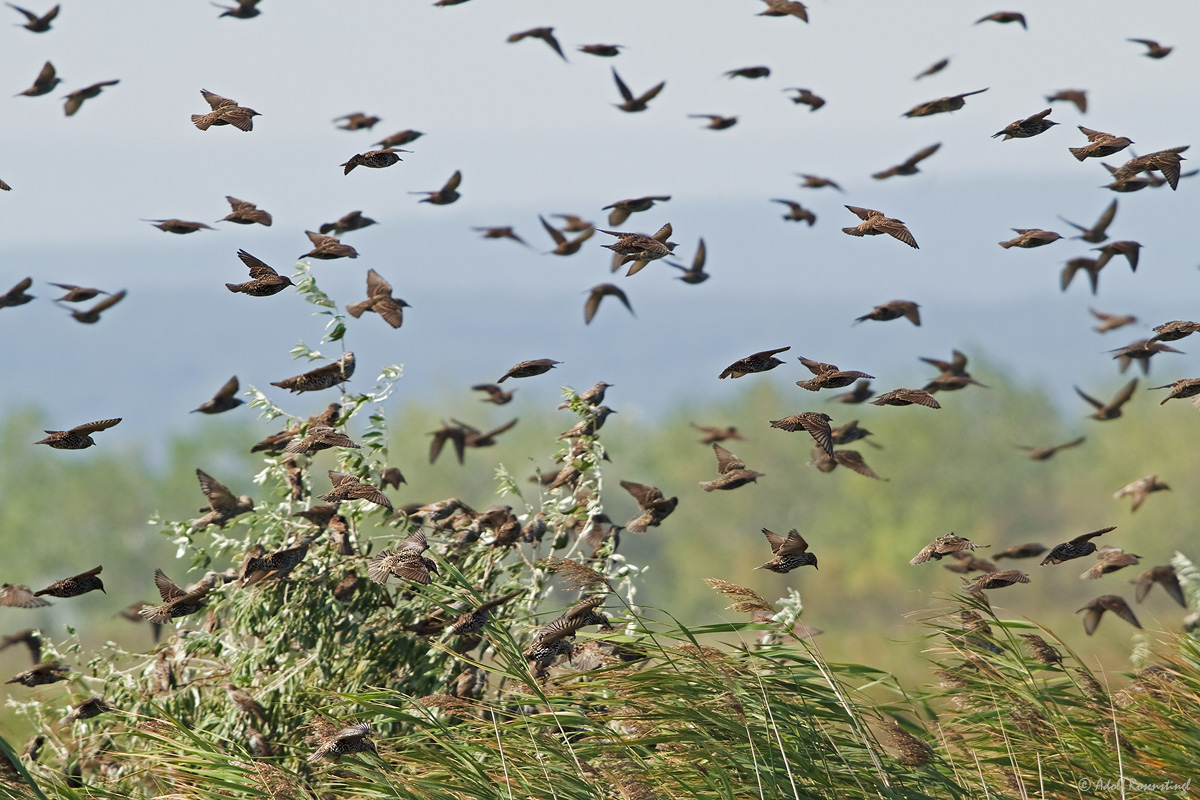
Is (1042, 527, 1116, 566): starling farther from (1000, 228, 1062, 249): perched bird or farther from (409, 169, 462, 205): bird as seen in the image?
(409, 169, 462, 205): bird

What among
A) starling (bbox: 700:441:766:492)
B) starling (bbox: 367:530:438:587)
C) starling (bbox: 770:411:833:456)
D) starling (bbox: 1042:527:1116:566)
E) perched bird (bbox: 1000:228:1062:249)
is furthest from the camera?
perched bird (bbox: 1000:228:1062:249)

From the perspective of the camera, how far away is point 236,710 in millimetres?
6395

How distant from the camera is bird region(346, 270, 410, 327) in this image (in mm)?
6344

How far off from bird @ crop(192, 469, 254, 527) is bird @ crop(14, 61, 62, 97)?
266 centimetres

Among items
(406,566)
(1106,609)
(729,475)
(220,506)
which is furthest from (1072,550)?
(220,506)

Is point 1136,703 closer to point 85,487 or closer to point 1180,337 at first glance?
point 1180,337

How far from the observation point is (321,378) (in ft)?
19.4

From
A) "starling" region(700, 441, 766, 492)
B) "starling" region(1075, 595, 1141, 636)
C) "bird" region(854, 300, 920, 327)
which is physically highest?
"bird" region(854, 300, 920, 327)

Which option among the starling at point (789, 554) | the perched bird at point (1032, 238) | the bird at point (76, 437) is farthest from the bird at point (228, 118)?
the perched bird at point (1032, 238)

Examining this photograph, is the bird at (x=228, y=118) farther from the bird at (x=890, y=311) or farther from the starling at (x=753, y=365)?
the bird at (x=890, y=311)

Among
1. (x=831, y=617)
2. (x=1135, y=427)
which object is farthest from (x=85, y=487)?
(x=1135, y=427)

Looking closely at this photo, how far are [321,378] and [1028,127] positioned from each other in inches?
150

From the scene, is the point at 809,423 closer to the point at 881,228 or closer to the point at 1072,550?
the point at 881,228

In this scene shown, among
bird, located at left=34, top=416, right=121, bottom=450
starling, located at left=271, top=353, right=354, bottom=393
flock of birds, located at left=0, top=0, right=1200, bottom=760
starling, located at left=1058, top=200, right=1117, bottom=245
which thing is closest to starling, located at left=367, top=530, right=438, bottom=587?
flock of birds, located at left=0, top=0, right=1200, bottom=760
